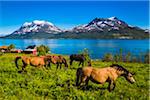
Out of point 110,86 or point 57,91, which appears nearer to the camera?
point 57,91

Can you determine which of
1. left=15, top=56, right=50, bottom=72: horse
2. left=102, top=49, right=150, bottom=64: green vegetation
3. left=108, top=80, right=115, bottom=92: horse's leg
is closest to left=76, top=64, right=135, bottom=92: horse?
left=108, top=80, right=115, bottom=92: horse's leg

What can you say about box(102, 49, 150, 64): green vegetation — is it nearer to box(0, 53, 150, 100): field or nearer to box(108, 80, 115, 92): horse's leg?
box(0, 53, 150, 100): field

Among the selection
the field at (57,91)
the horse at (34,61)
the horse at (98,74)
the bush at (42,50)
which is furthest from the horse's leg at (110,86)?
the bush at (42,50)

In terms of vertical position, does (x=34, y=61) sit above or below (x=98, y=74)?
above

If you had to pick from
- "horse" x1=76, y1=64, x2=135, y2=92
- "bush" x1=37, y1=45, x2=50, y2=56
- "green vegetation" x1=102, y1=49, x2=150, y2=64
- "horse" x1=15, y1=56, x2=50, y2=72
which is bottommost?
"green vegetation" x1=102, y1=49, x2=150, y2=64

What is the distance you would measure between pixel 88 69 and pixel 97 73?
48cm

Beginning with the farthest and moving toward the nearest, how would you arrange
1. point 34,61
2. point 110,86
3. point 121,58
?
point 121,58 < point 34,61 < point 110,86

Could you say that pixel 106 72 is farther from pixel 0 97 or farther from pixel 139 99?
pixel 0 97

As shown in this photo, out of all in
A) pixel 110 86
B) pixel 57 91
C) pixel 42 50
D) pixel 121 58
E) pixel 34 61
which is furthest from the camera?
pixel 121 58

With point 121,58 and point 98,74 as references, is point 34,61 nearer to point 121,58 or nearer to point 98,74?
point 98,74

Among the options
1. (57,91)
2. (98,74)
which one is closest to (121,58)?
(98,74)

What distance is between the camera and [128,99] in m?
12.4

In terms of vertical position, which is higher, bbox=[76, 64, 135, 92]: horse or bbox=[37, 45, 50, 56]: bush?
bbox=[37, 45, 50, 56]: bush

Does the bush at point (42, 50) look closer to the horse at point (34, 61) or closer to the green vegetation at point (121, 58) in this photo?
the green vegetation at point (121, 58)
